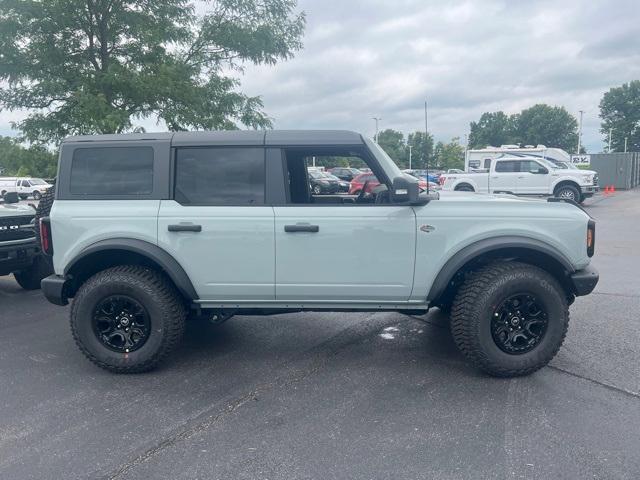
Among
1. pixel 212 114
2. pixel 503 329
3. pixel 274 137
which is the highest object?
pixel 212 114

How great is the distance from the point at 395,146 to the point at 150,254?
3.23 metres

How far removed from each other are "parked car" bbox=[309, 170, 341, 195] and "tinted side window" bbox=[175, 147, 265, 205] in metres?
0.69

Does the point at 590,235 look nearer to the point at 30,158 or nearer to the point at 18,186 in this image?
the point at 30,158

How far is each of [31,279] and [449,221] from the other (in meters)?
5.88

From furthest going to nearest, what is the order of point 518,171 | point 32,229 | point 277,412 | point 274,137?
point 518,171 < point 32,229 < point 274,137 < point 277,412

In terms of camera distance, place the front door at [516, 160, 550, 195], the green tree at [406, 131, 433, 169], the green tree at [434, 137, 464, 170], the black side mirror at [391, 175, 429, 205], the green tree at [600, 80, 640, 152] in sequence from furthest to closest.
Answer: the green tree at [600, 80, 640, 152], the front door at [516, 160, 550, 195], the green tree at [434, 137, 464, 170], the green tree at [406, 131, 433, 169], the black side mirror at [391, 175, 429, 205]

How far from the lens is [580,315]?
5922mm

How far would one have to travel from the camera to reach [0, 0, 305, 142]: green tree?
863cm

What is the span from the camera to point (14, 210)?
22.6ft

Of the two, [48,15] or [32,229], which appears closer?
[32,229]

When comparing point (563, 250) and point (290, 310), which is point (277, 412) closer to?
point (290, 310)

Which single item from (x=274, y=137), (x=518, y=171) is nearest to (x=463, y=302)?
Answer: (x=274, y=137)

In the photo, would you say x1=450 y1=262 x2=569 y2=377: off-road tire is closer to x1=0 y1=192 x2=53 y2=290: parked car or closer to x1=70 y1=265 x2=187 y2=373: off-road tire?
x1=70 y1=265 x2=187 y2=373: off-road tire

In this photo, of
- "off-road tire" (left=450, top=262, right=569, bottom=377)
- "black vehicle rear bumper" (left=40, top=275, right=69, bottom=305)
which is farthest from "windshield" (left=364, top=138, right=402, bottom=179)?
"black vehicle rear bumper" (left=40, top=275, right=69, bottom=305)
